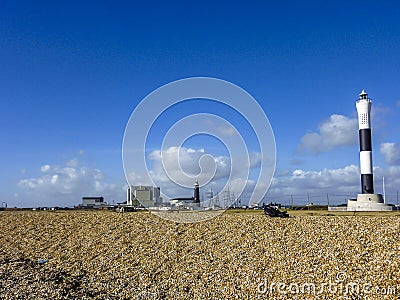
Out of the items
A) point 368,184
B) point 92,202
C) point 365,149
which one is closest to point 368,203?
point 368,184

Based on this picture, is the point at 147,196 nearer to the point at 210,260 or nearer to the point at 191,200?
the point at 191,200

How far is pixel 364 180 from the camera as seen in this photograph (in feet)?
119

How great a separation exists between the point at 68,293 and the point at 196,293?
12.8ft

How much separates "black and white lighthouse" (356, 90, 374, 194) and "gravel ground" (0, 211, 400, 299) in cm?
1677

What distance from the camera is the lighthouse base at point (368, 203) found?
3441cm

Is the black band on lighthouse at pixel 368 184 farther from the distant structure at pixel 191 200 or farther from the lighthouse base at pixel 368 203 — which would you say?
the distant structure at pixel 191 200

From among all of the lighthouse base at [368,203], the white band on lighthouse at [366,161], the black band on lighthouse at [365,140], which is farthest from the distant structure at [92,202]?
the black band on lighthouse at [365,140]

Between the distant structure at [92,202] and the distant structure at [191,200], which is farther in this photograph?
the distant structure at [92,202]

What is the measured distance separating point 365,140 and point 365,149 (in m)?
0.74

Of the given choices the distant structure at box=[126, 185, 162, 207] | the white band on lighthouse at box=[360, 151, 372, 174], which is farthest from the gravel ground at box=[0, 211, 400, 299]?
the white band on lighthouse at box=[360, 151, 372, 174]

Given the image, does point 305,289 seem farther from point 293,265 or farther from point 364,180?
point 364,180

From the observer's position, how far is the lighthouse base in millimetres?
34406

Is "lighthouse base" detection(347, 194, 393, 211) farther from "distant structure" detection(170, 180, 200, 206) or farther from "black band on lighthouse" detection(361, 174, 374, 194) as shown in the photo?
"distant structure" detection(170, 180, 200, 206)

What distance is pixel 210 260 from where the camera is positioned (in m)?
16.7
